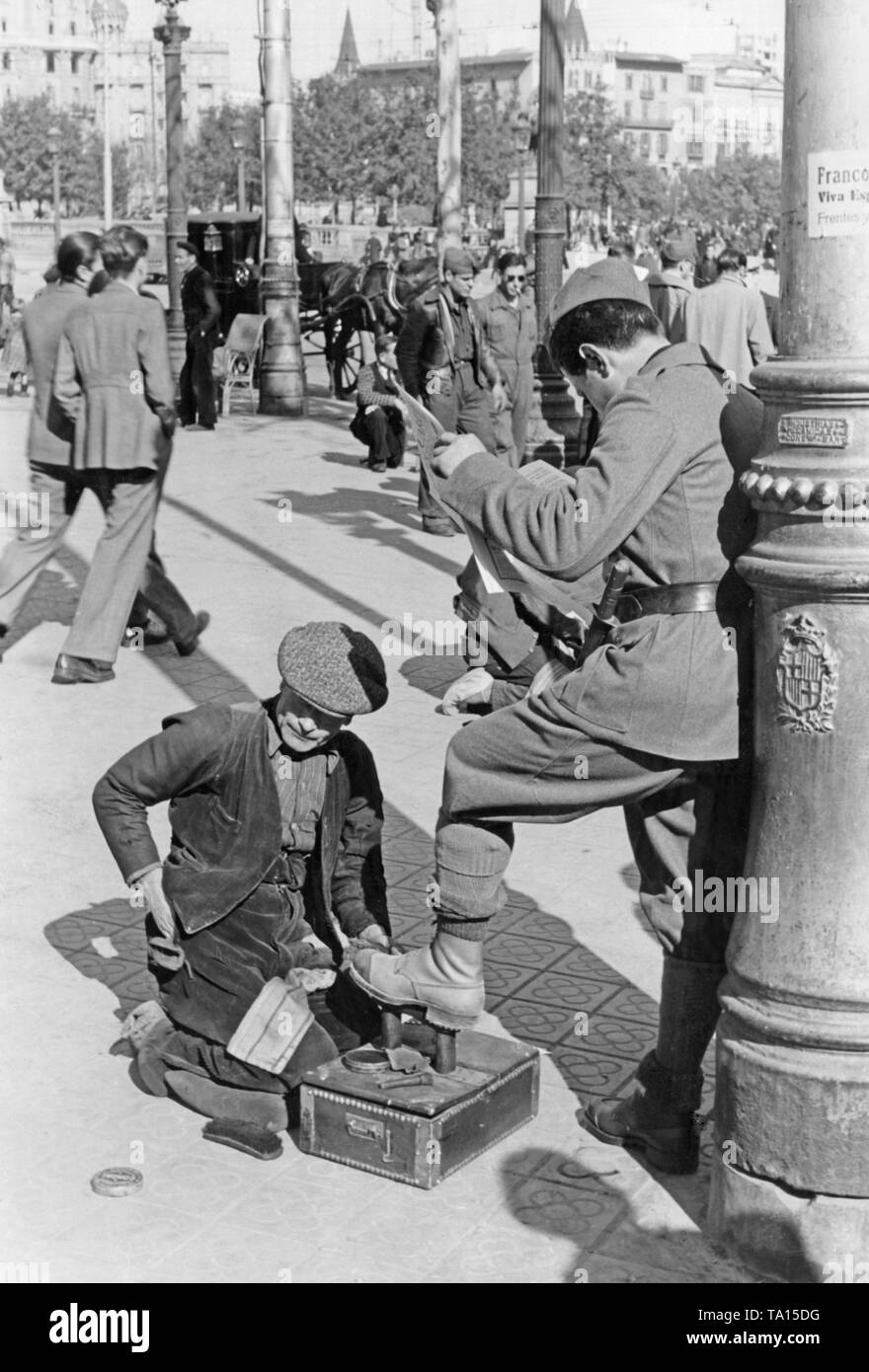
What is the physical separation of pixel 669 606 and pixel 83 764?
3796 mm

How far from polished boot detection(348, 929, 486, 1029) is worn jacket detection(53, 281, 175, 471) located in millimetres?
4864

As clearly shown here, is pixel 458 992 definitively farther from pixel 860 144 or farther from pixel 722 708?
pixel 860 144

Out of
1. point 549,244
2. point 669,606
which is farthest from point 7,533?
point 669,606

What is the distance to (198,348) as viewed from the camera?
17.7m

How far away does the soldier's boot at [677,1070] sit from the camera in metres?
4.07

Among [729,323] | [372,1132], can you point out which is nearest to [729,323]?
[729,323]

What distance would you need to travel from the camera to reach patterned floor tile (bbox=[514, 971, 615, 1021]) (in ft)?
16.3

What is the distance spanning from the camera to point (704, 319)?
11406mm

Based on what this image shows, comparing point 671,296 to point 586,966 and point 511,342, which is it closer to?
point 511,342

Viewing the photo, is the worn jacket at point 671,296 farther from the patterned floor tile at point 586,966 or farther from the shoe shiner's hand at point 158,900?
the shoe shiner's hand at point 158,900

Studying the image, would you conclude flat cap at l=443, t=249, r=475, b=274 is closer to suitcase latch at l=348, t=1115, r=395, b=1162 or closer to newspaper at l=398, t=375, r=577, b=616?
newspaper at l=398, t=375, r=577, b=616

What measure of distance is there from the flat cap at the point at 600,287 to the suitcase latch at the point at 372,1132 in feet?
5.66

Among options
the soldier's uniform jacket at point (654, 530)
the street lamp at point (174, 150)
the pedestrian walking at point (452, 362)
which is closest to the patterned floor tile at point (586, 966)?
the soldier's uniform jacket at point (654, 530)

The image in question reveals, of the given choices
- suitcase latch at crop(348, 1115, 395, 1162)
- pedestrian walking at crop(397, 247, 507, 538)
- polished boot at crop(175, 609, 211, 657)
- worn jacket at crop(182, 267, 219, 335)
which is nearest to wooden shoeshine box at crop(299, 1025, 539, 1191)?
suitcase latch at crop(348, 1115, 395, 1162)
